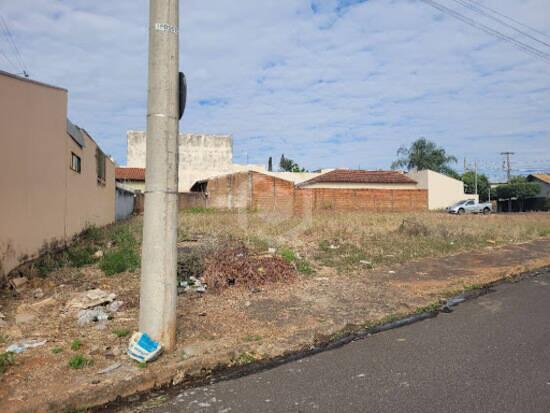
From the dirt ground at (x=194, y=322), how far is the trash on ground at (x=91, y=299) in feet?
0.42

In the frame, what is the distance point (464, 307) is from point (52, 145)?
814 cm

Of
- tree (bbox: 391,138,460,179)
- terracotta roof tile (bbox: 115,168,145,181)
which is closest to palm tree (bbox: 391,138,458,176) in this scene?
tree (bbox: 391,138,460,179)

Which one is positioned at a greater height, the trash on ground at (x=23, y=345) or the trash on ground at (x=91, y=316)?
the trash on ground at (x=91, y=316)

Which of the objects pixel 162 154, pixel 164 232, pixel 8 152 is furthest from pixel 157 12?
pixel 8 152

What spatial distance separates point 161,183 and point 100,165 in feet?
42.1

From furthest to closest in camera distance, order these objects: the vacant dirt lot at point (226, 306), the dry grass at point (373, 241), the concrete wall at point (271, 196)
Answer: the concrete wall at point (271, 196) < the dry grass at point (373, 241) < the vacant dirt lot at point (226, 306)

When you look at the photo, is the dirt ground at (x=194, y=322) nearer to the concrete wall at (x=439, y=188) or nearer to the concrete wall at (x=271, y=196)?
the concrete wall at (x=271, y=196)

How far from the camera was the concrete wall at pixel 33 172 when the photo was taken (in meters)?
6.83

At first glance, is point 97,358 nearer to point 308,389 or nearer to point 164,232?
point 164,232

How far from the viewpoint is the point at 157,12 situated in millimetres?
4152

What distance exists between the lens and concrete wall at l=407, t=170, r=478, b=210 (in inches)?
1812

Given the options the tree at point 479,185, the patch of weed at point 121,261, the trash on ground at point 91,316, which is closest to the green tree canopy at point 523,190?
the tree at point 479,185

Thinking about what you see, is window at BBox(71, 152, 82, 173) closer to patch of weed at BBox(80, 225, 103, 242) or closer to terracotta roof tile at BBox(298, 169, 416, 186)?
patch of weed at BBox(80, 225, 103, 242)

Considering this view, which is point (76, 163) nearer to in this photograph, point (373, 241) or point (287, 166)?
point (373, 241)
